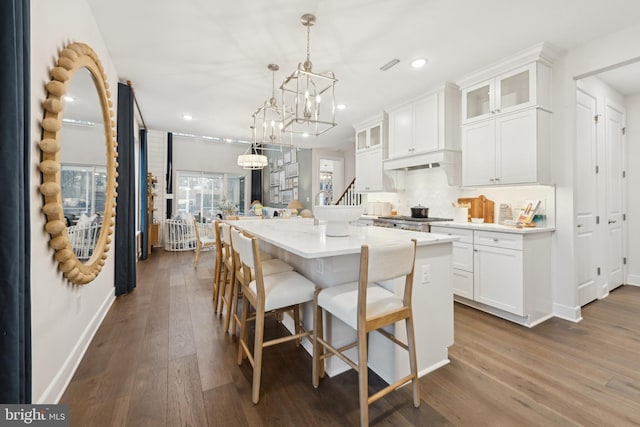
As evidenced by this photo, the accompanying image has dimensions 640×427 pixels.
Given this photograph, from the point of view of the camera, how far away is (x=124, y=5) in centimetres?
222

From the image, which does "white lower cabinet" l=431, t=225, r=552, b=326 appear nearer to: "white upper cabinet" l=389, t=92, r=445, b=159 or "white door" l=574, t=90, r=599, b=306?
"white door" l=574, t=90, r=599, b=306

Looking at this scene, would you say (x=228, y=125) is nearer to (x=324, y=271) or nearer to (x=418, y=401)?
(x=324, y=271)

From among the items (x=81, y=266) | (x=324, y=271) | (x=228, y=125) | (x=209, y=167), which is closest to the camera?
(x=324, y=271)

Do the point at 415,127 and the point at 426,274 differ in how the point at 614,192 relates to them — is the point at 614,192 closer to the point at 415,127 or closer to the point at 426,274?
the point at 415,127

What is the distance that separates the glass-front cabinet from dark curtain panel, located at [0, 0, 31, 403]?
370 cm

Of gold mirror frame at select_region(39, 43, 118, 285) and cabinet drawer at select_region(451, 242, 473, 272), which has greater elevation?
gold mirror frame at select_region(39, 43, 118, 285)

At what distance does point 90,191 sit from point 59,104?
845 mm

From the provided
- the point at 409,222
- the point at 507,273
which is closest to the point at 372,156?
the point at 409,222

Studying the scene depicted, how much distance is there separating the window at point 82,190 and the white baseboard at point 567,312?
14.0 feet

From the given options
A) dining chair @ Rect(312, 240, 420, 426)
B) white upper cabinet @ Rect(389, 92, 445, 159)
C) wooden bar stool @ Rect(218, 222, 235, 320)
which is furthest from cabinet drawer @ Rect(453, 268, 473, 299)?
wooden bar stool @ Rect(218, 222, 235, 320)

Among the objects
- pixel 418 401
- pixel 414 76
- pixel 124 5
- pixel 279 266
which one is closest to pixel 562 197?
pixel 414 76

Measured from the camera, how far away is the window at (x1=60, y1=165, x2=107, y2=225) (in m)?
1.77

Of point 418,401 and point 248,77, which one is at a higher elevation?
point 248,77

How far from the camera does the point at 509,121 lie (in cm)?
297
